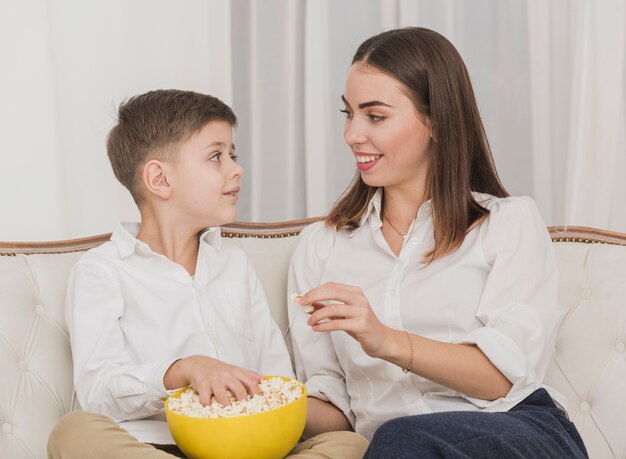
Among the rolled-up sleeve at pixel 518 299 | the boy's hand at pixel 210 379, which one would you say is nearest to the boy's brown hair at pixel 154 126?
Answer: the boy's hand at pixel 210 379

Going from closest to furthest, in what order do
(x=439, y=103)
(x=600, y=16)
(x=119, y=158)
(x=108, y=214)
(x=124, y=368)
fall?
1. (x=124, y=368)
2. (x=439, y=103)
3. (x=119, y=158)
4. (x=600, y=16)
5. (x=108, y=214)

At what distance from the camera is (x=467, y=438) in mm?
1285

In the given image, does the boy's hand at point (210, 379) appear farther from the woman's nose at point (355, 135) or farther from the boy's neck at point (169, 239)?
the woman's nose at point (355, 135)

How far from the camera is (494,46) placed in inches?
99.0

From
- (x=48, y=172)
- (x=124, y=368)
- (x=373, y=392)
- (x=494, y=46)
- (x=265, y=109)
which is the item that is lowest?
(x=373, y=392)

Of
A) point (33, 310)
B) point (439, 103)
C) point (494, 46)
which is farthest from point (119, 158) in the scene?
point (494, 46)

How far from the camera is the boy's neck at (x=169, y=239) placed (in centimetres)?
182

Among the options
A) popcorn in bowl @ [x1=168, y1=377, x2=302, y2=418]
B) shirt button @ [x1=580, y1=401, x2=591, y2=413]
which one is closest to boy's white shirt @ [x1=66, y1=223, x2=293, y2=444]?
popcorn in bowl @ [x1=168, y1=377, x2=302, y2=418]

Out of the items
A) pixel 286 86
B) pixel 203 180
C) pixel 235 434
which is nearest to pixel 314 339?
pixel 203 180

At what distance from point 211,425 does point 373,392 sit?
0.50 meters

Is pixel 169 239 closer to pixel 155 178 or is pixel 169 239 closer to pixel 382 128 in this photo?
pixel 155 178

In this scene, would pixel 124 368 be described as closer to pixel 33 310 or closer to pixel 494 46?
pixel 33 310

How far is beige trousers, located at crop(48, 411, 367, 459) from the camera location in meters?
1.36

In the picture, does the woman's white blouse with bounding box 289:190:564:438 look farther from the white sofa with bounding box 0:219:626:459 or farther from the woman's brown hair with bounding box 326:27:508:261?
the white sofa with bounding box 0:219:626:459
